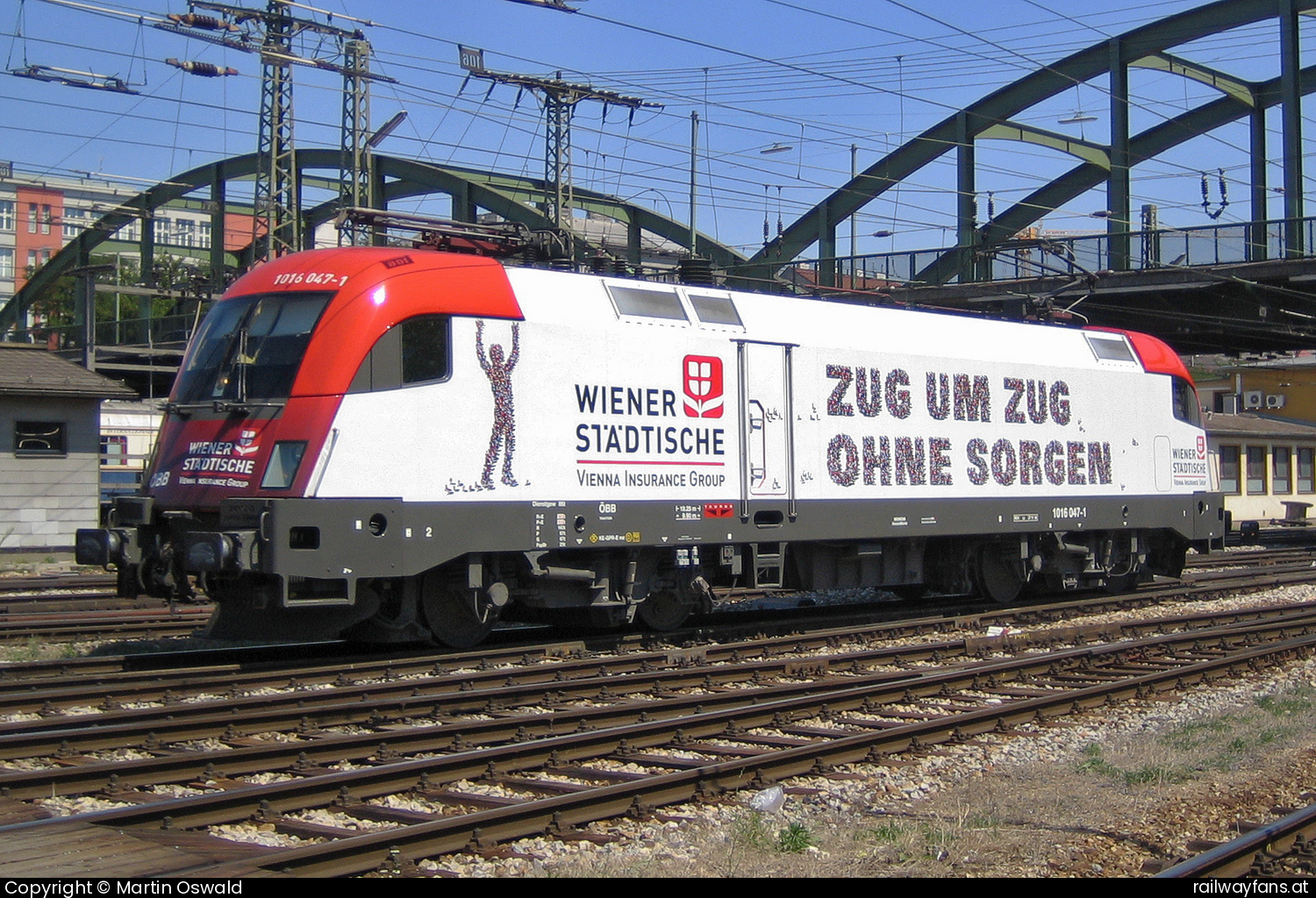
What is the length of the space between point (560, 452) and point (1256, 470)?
43971 millimetres

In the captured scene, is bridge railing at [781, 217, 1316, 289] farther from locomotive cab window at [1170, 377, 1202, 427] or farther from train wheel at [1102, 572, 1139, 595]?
train wheel at [1102, 572, 1139, 595]

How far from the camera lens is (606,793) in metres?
7.17

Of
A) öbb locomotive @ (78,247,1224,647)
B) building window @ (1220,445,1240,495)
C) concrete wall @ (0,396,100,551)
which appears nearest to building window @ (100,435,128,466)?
concrete wall @ (0,396,100,551)

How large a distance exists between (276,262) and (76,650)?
4939 mm

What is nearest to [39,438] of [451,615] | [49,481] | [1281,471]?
[49,481]

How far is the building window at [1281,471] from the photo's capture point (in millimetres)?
50281

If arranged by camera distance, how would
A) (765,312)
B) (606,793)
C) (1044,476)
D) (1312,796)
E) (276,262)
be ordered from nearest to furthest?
(606,793) < (1312,796) < (276,262) < (765,312) < (1044,476)

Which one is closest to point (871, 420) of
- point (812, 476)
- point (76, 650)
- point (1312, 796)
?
point (812, 476)

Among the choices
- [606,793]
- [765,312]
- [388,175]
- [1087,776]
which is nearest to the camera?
[606,793]

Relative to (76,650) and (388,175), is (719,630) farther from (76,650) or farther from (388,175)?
(388,175)

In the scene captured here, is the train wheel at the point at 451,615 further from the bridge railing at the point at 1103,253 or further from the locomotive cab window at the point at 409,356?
the bridge railing at the point at 1103,253

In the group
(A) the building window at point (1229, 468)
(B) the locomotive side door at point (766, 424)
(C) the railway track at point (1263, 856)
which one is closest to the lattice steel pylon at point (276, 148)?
(B) the locomotive side door at point (766, 424)

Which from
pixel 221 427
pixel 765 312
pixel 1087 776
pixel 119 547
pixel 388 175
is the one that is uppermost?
pixel 388 175

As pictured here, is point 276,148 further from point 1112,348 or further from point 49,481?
point 1112,348
